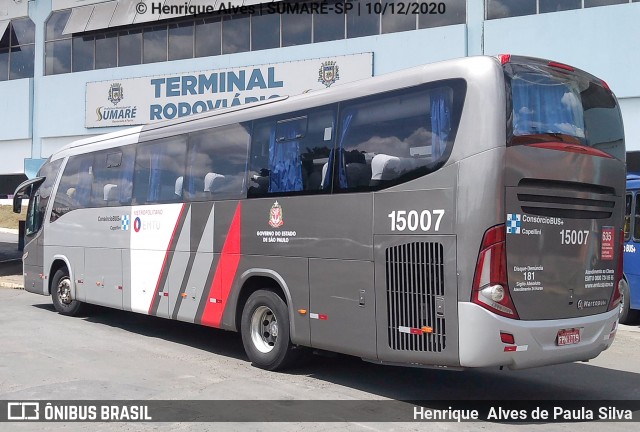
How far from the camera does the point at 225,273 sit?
1009 cm

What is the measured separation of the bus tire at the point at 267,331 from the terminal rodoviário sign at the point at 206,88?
18356mm

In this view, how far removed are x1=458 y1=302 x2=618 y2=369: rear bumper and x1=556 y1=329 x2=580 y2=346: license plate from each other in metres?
0.04

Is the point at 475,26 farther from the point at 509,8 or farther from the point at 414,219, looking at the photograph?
the point at 414,219

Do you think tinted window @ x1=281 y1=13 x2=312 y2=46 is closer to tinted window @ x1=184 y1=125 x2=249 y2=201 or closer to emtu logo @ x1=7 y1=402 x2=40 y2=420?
tinted window @ x1=184 y1=125 x2=249 y2=201

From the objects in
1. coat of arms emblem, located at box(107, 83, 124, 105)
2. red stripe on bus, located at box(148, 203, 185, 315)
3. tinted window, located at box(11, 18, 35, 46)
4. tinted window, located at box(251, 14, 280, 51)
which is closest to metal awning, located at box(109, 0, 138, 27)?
coat of arms emblem, located at box(107, 83, 124, 105)

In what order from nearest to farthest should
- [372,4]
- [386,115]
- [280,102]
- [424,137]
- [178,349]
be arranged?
1. [424,137]
2. [386,115]
3. [280,102]
4. [178,349]
5. [372,4]

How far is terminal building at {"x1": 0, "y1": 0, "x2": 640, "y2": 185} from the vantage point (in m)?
22.8

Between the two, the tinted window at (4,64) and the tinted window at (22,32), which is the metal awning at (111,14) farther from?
the tinted window at (4,64)

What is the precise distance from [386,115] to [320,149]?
3.72 feet

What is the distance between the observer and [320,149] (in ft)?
28.6

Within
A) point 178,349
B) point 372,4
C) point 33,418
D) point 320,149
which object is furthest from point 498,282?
point 372,4

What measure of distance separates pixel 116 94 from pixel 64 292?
22086 mm

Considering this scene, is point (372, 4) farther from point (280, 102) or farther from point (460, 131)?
point (460, 131)

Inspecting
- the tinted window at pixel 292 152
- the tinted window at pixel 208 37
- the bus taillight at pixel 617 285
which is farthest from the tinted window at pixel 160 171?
the tinted window at pixel 208 37
